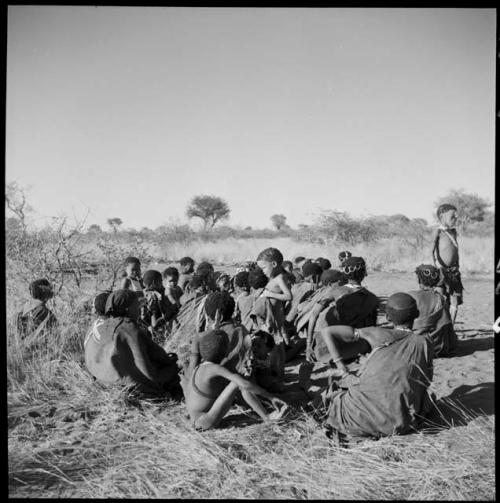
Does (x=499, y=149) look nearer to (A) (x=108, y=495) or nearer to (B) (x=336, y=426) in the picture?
(B) (x=336, y=426)

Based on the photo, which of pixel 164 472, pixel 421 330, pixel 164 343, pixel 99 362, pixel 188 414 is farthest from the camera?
pixel 164 343

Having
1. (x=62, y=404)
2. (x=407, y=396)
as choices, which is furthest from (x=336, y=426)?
(x=62, y=404)

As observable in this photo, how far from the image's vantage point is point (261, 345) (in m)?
4.12

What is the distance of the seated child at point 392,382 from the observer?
10.4 feet

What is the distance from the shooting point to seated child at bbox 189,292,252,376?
11.8 feet

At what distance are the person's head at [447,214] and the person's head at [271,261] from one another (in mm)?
2110

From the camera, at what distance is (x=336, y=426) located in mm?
3340

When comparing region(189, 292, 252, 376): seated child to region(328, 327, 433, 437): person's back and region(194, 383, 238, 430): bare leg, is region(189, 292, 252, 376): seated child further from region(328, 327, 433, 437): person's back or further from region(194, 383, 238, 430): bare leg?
region(328, 327, 433, 437): person's back

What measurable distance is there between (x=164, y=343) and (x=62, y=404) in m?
1.61

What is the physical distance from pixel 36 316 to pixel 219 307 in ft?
8.06

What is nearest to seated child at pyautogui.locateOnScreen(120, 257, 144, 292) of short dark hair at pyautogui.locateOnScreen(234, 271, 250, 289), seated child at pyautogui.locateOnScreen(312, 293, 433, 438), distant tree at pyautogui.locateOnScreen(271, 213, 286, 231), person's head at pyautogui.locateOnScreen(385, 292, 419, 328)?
short dark hair at pyautogui.locateOnScreen(234, 271, 250, 289)

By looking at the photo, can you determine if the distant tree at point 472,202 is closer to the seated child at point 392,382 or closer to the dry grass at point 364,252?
the dry grass at point 364,252

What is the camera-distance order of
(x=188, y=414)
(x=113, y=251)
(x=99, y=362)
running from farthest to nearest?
1. (x=113, y=251)
2. (x=99, y=362)
3. (x=188, y=414)

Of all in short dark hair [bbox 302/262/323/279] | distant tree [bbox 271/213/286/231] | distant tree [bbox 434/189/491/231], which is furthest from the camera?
distant tree [bbox 271/213/286/231]
